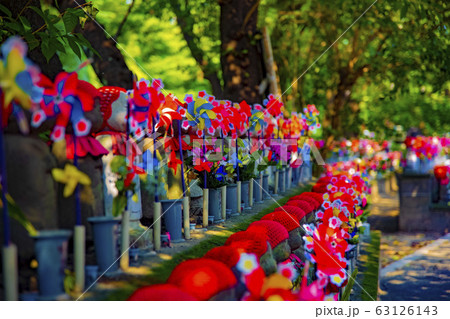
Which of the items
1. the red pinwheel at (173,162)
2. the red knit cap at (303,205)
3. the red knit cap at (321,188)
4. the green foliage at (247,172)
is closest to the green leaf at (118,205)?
the red pinwheel at (173,162)

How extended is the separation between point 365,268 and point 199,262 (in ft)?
16.6

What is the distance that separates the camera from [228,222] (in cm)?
464

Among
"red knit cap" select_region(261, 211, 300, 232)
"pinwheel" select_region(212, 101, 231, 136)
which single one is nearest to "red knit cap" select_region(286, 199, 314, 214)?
"red knit cap" select_region(261, 211, 300, 232)

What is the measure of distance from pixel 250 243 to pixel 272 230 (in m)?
0.62

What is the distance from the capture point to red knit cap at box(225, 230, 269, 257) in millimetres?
2955

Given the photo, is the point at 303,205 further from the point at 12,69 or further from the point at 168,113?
the point at 12,69

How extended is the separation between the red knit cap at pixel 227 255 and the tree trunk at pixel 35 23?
8.73 ft

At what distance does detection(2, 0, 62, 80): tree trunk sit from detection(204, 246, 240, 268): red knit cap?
8.73 ft

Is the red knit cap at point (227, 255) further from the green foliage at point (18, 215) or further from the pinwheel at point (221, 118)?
the pinwheel at point (221, 118)

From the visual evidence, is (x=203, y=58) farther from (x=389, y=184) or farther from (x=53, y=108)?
(x=389, y=184)

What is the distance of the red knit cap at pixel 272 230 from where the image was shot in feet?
11.5

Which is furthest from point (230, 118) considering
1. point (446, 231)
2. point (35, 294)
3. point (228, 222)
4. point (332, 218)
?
point (446, 231)

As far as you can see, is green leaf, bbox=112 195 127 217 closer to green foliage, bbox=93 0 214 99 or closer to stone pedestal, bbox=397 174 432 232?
stone pedestal, bbox=397 174 432 232

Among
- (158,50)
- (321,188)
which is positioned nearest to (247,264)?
(321,188)
